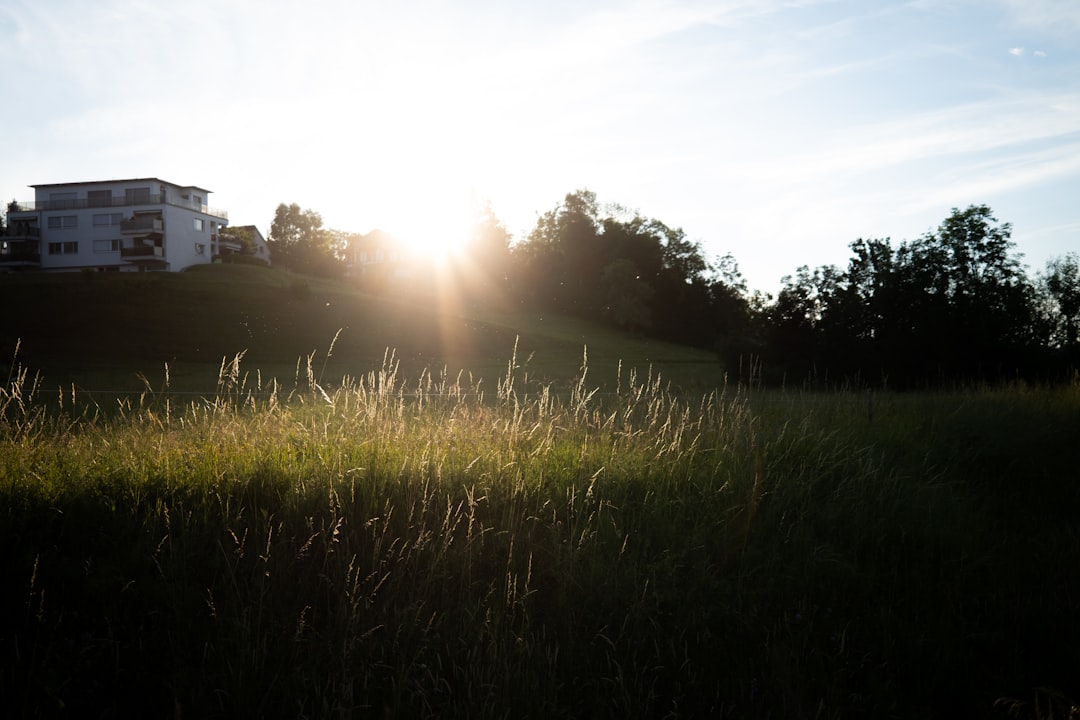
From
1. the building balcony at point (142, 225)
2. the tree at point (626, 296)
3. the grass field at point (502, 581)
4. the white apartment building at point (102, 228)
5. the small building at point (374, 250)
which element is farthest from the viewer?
the small building at point (374, 250)

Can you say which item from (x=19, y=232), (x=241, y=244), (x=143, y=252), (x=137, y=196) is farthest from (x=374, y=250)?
(x=19, y=232)

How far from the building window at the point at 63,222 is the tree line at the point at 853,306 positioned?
4545cm

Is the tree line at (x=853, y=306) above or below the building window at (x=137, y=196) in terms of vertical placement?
below

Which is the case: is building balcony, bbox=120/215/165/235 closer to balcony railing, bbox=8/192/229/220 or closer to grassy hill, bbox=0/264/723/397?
balcony railing, bbox=8/192/229/220

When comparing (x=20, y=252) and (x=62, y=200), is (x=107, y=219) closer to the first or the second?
(x=62, y=200)

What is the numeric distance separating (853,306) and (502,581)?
23.4m

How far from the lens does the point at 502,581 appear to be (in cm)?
577

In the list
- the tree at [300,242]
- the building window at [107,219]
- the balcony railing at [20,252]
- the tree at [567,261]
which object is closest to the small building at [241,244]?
the tree at [300,242]

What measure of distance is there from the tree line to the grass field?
12.9m

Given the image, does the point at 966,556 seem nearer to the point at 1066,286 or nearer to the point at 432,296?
the point at 1066,286

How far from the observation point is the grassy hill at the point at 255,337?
102 ft

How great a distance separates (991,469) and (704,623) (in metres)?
7.63

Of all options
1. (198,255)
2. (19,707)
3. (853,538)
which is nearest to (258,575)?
(19,707)

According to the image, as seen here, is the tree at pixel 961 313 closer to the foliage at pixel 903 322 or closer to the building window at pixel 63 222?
the foliage at pixel 903 322
